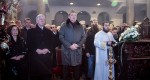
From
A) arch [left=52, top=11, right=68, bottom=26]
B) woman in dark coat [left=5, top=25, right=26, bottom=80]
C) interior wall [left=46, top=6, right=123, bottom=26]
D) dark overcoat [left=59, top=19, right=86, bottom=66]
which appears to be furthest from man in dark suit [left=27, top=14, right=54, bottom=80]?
interior wall [left=46, top=6, right=123, bottom=26]

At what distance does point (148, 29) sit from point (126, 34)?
183cm

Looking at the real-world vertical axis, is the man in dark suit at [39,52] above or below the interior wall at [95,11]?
below

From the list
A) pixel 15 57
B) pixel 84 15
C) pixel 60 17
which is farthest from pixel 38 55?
pixel 84 15

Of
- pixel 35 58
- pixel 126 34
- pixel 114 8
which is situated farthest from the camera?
pixel 114 8

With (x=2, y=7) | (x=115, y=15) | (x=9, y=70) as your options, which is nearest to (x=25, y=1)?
(x=115, y=15)

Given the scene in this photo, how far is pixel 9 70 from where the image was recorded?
5738mm

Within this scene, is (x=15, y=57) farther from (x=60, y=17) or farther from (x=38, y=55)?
(x=60, y=17)

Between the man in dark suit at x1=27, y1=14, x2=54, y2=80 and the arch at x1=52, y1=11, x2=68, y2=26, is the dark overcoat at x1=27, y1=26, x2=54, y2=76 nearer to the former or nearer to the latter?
the man in dark suit at x1=27, y1=14, x2=54, y2=80

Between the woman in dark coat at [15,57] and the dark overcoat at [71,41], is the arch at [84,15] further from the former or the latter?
the woman in dark coat at [15,57]

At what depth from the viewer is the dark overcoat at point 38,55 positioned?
5.28 metres

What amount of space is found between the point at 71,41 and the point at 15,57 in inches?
52.5

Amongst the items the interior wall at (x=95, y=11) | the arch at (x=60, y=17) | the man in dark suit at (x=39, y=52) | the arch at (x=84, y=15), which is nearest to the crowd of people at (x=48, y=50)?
the man in dark suit at (x=39, y=52)

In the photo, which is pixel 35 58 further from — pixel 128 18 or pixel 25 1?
pixel 25 1

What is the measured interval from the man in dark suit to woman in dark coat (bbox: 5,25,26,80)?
54 centimetres
